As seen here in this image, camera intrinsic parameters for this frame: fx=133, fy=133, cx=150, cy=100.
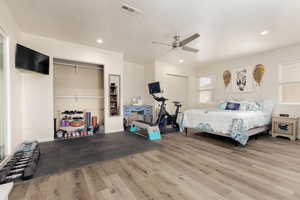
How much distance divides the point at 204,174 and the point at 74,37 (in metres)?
4.25

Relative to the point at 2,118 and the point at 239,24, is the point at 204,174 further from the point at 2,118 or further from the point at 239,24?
the point at 2,118

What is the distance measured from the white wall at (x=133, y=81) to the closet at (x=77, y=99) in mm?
1161

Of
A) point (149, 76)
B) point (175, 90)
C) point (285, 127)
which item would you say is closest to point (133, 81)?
point (149, 76)

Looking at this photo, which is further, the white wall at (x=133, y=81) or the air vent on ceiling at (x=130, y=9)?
the white wall at (x=133, y=81)

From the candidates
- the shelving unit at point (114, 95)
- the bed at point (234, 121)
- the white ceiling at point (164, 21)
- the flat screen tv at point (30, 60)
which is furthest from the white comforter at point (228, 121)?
the flat screen tv at point (30, 60)

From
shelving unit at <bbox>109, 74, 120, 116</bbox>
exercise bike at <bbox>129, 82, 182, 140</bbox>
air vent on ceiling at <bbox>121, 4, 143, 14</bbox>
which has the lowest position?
exercise bike at <bbox>129, 82, 182, 140</bbox>

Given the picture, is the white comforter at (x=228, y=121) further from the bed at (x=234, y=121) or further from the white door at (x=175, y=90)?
the white door at (x=175, y=90)

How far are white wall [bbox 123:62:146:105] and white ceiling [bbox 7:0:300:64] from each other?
182 centimetres

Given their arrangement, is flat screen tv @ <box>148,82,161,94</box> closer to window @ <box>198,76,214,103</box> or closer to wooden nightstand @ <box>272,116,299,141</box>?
window @ <box>198,76,214,103</box>

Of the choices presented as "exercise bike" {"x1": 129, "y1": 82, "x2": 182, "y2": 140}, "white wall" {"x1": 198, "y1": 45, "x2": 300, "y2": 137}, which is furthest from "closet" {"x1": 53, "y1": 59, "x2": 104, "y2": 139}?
"white wall" {"x1": 198, "y1": 45, "x2": 300, "y2": 137}

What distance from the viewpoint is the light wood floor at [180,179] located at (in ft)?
5.17

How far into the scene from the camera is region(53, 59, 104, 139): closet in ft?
13.5

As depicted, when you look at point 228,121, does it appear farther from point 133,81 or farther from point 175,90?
point 133,81

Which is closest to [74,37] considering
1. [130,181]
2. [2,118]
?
[2,118]
